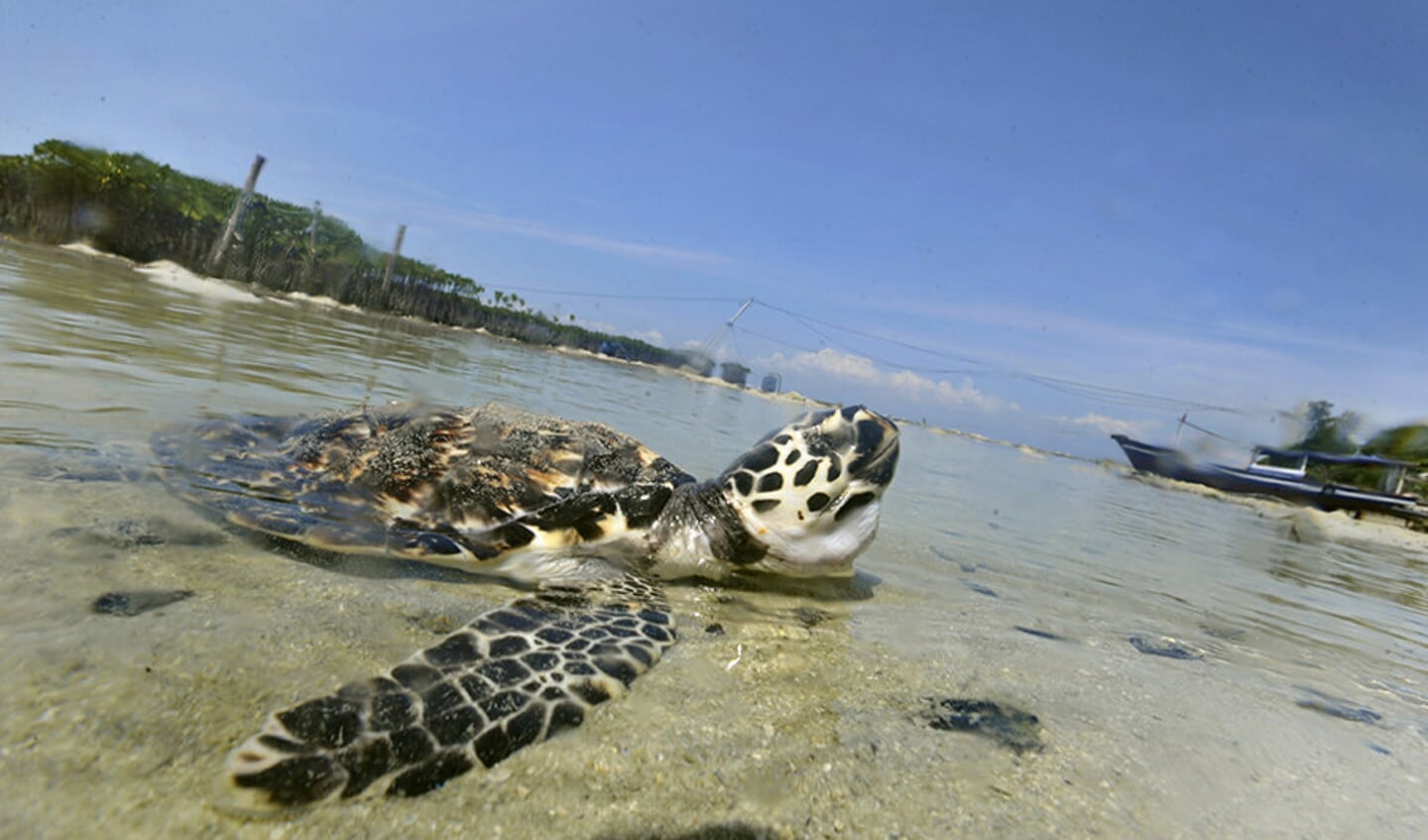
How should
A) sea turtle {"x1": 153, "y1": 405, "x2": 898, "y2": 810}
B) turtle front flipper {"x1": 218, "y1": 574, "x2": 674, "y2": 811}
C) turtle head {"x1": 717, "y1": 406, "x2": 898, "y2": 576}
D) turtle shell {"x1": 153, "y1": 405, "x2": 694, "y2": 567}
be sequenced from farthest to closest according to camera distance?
turtle head {"x1": 717, "y1": 406, "x2": 898, "y2": 576} → turtle shell {"x1": 153, "y1": 405, "x2": 694, "y2": 567} → sea turtle {"x1": 153, "y1": 405, "x2": 898, "y2": 810} → turtle front flipper {"x1": 218, "y1": 574, "x2": 674, "y2": 811}

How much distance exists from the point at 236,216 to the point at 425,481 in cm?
3434

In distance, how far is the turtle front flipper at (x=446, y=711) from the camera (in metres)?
1.26

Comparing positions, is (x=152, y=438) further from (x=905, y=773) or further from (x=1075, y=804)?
(x=1075, y=804)

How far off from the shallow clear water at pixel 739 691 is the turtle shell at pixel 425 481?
20 centimetres

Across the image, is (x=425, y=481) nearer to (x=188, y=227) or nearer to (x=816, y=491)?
(x=816, y=491)

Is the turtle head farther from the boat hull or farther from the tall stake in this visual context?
the tall stake

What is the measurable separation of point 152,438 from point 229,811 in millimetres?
3545

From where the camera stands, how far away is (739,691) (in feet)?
6.58

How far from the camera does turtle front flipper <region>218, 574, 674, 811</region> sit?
1.26 metres

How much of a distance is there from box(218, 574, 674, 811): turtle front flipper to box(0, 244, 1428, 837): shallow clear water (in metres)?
0.06

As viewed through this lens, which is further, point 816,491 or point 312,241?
point 312,241

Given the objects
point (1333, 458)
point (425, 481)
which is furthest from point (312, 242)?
point (1333, 458)

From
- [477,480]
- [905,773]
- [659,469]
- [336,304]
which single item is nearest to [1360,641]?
[905,773]

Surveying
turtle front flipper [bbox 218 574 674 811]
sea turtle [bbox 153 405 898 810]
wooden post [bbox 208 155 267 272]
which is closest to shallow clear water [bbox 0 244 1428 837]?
turtle front flipper [bbox 218 574 674 811]
